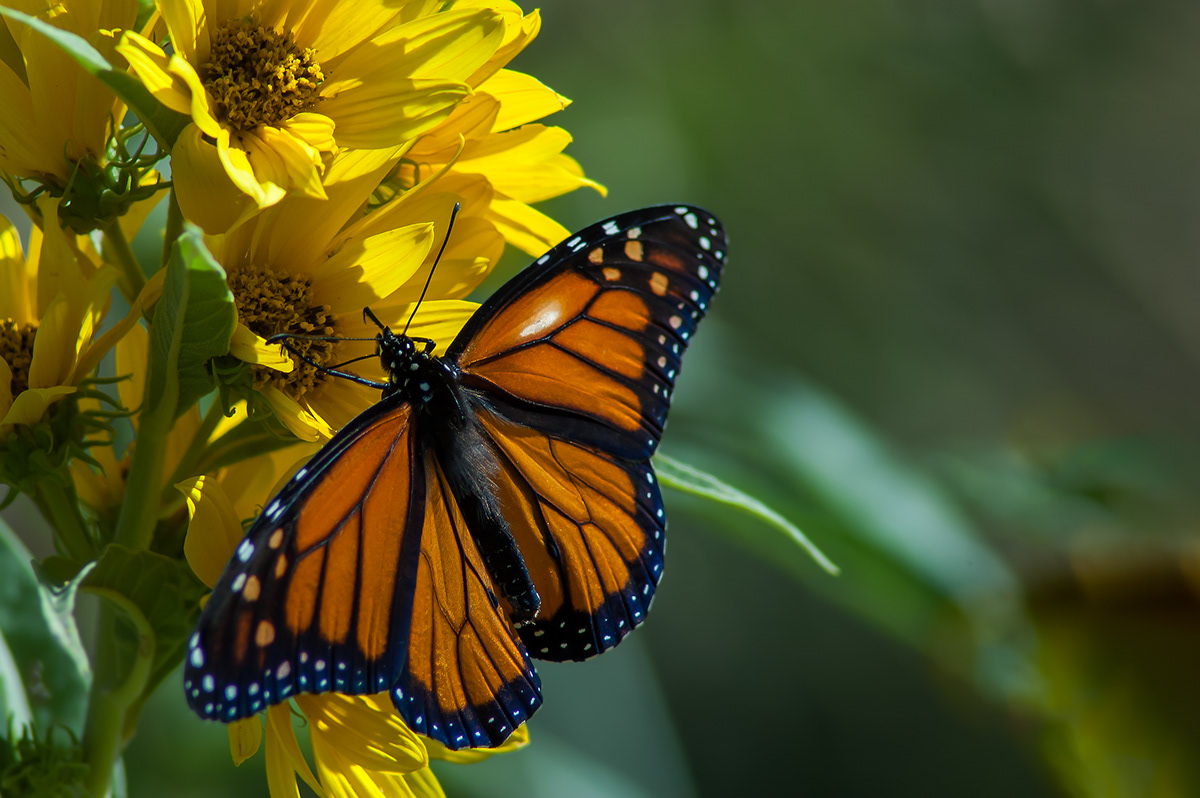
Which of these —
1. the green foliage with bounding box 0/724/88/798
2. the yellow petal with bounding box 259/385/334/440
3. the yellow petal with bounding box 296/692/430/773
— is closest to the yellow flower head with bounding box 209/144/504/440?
the yellow petal with bounding box 259/385/334/440

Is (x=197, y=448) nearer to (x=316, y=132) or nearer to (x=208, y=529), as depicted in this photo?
(x=208, y=529)

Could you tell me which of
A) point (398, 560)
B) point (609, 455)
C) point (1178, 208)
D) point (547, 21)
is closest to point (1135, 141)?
point (1178, 208)

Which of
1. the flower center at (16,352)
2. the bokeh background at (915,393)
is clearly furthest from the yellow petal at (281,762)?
the bokeh background at (915,393)

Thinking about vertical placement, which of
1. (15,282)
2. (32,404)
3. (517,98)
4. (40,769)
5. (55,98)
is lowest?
(40,769)

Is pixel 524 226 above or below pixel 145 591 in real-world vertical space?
above

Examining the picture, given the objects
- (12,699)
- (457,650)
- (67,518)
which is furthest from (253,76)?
(12,699)

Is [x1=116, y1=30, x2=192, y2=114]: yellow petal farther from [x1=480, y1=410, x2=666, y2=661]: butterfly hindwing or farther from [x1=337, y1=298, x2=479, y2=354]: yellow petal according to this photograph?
[x1=480, y1=410, x2=666, y2=661]: butterfly hindwing

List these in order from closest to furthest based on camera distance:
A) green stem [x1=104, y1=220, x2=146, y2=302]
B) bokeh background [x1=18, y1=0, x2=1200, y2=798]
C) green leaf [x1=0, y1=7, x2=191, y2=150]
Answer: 1. green leaf [x1=0, y1=7, x2=191, y2=150]
2. green stem [x1=104, y1=220, x2=146, y2=302]
3. bokeh background [x1=18, y1=0, x2=1200, y2=798]
